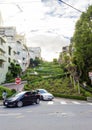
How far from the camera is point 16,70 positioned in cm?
7725

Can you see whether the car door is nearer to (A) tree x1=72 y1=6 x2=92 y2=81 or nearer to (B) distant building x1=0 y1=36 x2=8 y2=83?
(A) tree x1=72 y1=6 x2=92 y2=81

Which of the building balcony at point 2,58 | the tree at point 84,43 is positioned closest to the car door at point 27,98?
the tree at point 84,43

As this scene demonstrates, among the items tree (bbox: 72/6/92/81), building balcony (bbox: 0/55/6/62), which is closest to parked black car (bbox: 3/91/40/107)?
tree (bbox: 72/6/92/81)

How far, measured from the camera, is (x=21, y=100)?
28.2m

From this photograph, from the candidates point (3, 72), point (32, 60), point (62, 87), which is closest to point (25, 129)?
point (62, 87)

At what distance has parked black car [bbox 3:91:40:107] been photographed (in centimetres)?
2739

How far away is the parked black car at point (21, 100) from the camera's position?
2739 centimetres

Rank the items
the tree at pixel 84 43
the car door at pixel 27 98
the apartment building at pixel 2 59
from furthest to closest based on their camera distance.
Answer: the apartment building at pixel 2 59, the tree at pixel 84 43, the car door at pixel 27 98

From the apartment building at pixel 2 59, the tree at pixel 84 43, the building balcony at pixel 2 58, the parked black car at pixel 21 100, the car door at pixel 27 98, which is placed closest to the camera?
the parked black car at pixel 21 100

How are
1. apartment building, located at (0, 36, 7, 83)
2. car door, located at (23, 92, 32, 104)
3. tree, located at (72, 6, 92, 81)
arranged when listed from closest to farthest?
car door, located at (23, 92, 32, 104), tree, located at (72, 6, 92, 81), apartment building, located at (0, 36, 7, 83)

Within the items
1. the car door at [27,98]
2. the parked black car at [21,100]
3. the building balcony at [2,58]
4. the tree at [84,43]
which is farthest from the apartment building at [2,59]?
the car door at [27,98]

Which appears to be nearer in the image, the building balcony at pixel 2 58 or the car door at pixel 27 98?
the car door at pixel 27 98

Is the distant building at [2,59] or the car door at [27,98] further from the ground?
the distant building at [2,59]

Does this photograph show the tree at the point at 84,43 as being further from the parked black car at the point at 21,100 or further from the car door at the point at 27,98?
the car door at the point at 27,98
